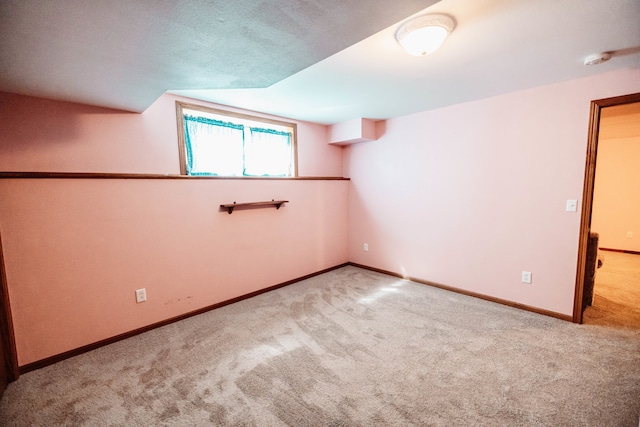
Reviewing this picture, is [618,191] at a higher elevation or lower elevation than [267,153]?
lower

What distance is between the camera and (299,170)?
3.79m

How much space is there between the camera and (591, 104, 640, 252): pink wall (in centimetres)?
468

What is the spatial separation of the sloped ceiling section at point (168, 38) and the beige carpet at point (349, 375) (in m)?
2.01

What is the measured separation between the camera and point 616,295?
9.80 feet

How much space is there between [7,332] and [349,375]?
2383mm

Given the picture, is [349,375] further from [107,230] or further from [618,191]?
[618,191]

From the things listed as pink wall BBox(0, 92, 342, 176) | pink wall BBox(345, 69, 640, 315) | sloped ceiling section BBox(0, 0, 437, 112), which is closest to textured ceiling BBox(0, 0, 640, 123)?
sloped ceiling section BBox(0, 0, 437, 112)

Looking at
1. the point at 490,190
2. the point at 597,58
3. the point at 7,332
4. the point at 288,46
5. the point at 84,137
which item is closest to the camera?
the point at 288,46

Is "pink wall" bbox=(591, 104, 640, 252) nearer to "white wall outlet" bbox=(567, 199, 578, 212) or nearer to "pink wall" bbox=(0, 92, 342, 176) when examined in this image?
"white wall outlet" bbox=(567, 199, 578, 212)

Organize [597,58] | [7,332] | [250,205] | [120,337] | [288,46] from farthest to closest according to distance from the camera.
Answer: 1. [250,205]
2. [120,337]
3. [597,58]
4. [7,332]
5. [288,46]

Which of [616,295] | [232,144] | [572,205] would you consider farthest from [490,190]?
[232,144]

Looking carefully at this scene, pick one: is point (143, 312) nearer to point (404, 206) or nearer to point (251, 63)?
point (251, 63)

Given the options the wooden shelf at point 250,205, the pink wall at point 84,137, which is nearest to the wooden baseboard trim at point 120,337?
the wooden shelf at point 250,205

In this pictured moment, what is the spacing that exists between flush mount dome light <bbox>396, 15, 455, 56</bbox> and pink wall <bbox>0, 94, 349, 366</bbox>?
7.05 feet
